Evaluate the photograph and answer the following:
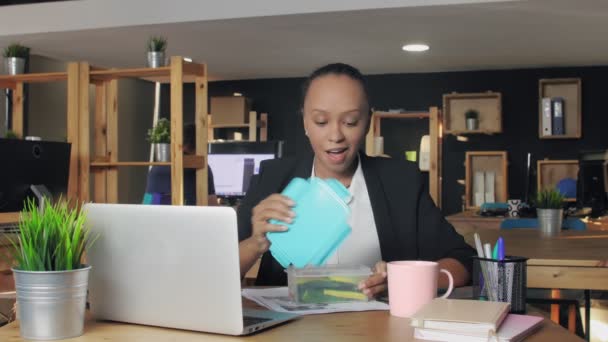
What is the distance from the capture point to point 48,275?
3.57 feet

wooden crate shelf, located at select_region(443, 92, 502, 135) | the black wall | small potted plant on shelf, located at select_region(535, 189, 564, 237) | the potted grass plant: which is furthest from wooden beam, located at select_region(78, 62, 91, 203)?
wooden crate shelf, located at select_region(443, 92, 502, 135)

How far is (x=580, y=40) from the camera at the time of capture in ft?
19.7

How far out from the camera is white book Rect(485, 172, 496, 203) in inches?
289

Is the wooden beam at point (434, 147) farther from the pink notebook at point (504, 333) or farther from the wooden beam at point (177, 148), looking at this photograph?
the pink notebook at point (504, 333)

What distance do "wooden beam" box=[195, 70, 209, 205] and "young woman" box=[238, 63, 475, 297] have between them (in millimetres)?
2550

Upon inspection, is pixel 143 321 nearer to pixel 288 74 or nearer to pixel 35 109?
pixel 35 109

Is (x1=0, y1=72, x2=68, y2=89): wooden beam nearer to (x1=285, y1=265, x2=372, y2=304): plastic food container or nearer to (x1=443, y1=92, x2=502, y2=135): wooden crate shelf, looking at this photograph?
(x1=285, y1=265, x2=372, y2=304): plastic food container

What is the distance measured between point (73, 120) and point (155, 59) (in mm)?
682

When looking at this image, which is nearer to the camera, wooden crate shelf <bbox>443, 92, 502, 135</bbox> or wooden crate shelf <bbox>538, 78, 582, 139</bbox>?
wooden crate shelf <bbox>538, 78, 582, 139</bbox>

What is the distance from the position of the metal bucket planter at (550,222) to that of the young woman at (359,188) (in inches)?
60.7

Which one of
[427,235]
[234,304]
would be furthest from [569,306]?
[234,304]

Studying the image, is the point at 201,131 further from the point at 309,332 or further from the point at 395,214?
the point at 309,332

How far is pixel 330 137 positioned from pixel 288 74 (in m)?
6.42

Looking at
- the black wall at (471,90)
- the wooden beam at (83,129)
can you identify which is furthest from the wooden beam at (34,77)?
the black wall at (471,90)
